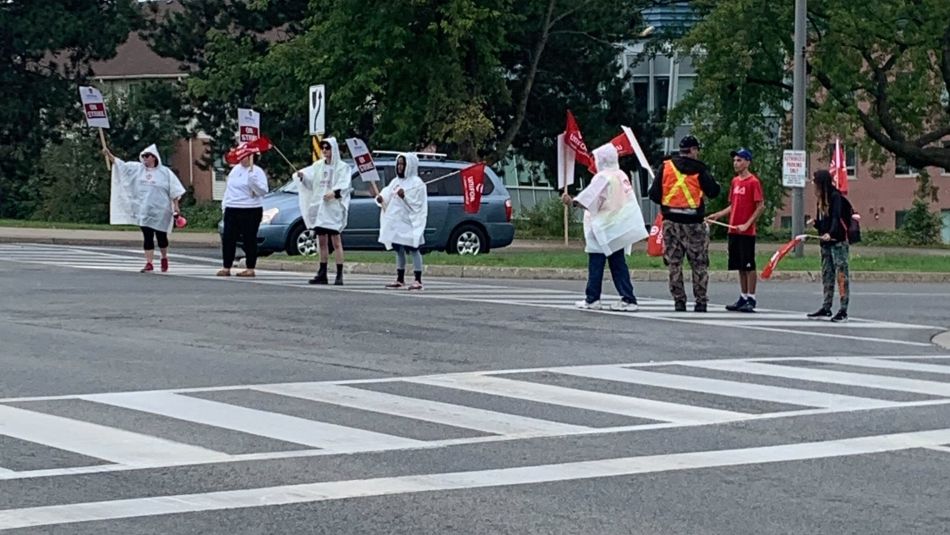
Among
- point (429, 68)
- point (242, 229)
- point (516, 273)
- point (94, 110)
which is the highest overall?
point (429, 68)

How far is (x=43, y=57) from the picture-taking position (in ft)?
166

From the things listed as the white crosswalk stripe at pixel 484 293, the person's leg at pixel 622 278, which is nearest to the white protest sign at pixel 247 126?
the white crosswalk stripe at pixel 484 293

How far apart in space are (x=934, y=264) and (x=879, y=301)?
817 cm

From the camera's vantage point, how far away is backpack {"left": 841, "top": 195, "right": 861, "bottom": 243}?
663 inches

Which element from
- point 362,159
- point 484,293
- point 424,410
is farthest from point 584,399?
point 362,159

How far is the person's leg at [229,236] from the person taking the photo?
21.7 meters

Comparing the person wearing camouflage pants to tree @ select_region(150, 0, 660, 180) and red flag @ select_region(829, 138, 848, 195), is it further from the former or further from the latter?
tree @ select_region(150, 0, 660, 180)

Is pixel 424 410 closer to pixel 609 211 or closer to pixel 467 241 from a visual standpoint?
pixel 609 211

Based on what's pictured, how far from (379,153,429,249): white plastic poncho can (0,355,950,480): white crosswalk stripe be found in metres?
7.75

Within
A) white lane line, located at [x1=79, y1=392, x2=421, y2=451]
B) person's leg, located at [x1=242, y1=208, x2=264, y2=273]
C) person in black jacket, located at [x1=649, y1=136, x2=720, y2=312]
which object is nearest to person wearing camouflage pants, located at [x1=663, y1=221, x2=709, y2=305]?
person in black jacket, located at [x1=649, y1=136, x2=720, y2=312]

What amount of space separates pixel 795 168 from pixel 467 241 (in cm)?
578

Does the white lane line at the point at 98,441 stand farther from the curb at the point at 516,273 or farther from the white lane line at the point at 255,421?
the curb at the point at 516,273

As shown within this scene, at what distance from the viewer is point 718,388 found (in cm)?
1150

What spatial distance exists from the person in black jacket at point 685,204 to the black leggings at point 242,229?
21.7 ft
